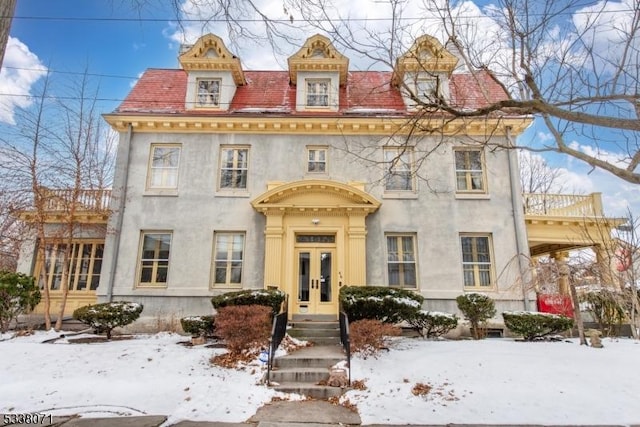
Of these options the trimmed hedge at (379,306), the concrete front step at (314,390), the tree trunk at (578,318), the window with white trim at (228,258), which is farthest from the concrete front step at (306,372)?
the tree trunk at (578,318)

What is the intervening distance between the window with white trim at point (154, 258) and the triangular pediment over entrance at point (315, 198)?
12.0ft

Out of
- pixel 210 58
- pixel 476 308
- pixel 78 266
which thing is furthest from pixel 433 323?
pixel 78 266

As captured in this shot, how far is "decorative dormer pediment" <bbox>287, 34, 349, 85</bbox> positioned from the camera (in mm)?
14883

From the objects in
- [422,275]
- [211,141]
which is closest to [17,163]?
[211,141]

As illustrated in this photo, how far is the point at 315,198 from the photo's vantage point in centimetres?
1320

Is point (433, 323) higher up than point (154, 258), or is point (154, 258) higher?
point (154, 258)

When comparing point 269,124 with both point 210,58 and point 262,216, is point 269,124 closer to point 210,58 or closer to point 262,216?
point 262,216

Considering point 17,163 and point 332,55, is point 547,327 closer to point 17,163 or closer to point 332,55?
point 332,55

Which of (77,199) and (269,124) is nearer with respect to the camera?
(77,199)

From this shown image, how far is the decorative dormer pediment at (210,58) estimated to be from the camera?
14.8m

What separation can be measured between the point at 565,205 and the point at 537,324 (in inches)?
241

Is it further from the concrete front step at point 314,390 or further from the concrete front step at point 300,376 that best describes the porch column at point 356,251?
the concrete front step at point 314,390

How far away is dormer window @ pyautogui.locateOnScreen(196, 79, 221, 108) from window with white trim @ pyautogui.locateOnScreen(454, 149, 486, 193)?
9.92 meters

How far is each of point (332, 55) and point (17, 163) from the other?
476 inches
